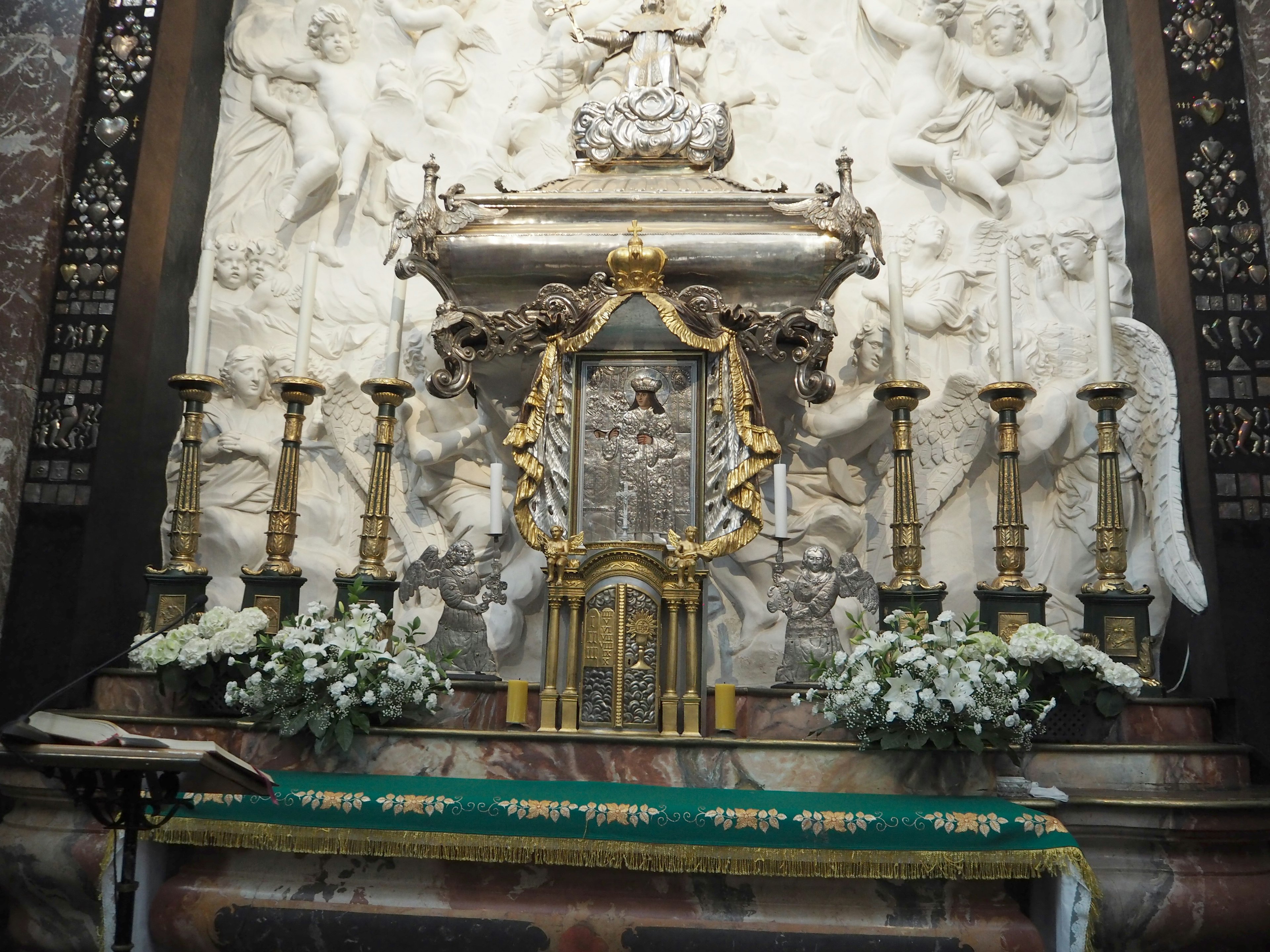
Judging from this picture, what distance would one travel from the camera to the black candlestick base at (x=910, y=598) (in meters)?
5.03

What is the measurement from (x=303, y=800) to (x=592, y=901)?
1059 millimetres

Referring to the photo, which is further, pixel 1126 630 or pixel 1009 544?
pixel 1009 544

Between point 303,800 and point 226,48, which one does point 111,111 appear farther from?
point 303,800

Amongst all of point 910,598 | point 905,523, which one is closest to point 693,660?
point 910,598

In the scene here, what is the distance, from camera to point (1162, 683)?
5.47m

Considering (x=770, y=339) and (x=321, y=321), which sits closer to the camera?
(x=770, y=339)

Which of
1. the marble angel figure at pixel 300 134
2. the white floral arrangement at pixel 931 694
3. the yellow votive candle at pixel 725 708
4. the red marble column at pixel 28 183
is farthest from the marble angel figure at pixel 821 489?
the red marble column at pixel 28 183

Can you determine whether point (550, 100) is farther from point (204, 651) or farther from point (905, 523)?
point (204, 651)

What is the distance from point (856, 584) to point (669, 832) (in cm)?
174

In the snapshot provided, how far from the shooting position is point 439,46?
682cm

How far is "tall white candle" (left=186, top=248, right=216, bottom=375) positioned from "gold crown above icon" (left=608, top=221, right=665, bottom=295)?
1.94 m

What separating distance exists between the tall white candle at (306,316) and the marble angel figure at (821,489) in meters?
2.29

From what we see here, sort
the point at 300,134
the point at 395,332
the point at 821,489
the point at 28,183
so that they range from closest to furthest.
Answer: the point at 395,332, the point at 28,183, the point at 821,489, the point at 300,134

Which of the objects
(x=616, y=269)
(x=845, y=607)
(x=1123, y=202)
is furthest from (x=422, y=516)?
(x=1123, y=202)
